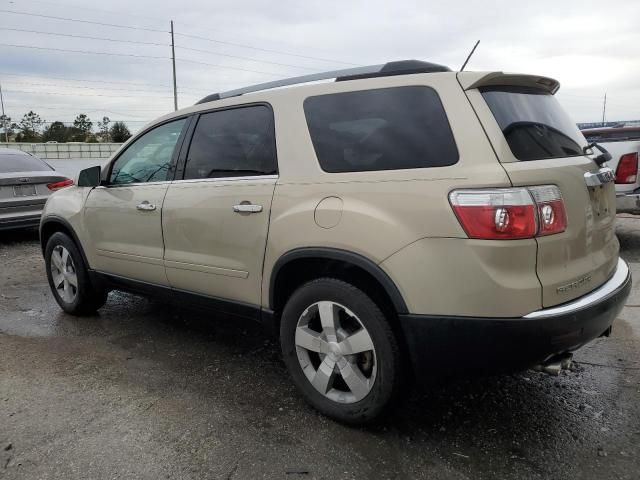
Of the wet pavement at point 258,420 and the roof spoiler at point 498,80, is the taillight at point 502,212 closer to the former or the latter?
the roof spoiler at point 498,80

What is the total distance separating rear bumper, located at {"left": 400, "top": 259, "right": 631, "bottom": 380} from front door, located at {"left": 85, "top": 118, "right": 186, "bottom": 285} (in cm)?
200

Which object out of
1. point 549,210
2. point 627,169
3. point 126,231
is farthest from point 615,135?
point 126,231

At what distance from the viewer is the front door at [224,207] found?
9.86ft

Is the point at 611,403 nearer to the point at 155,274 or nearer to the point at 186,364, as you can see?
the point at 186,364

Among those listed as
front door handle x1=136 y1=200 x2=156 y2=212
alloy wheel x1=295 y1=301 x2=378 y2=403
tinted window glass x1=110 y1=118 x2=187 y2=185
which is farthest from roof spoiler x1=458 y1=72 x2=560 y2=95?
front door handle x1=136 y1=200 x2=156 y2=212

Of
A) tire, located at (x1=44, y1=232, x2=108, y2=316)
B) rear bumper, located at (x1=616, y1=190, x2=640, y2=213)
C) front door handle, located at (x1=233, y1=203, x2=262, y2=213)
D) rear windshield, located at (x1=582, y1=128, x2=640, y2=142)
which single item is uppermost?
rear windshield, located at (x1=582, y1=128, x2=640, y2=142)

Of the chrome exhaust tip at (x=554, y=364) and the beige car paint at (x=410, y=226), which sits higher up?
the beige car paint at (x=410, y=226)

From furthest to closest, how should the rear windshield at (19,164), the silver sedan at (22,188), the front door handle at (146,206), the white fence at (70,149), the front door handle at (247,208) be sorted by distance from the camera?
the white fence at (70,149) < the rear windshield at (19,164) < the silver sedan at (22,188) < the front door handle at (146,206) < the front door handle at (247,208)

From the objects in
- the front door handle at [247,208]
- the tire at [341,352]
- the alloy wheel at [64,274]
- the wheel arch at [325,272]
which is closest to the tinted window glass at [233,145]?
the front door handle at [247,208]

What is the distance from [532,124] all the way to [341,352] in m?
1.45

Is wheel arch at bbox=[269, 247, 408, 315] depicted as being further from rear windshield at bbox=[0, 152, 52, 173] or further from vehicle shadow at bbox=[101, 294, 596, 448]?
rear windshield at bbox=[0, 152, 52, 173]

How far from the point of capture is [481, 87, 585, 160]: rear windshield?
2.40 meters

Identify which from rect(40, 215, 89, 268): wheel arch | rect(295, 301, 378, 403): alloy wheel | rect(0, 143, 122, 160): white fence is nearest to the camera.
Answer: rect(295, 301, 378, 403): alloy wheel

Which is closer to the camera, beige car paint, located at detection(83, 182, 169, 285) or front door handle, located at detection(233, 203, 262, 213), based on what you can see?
front door handle, located at detection(233, 203, 262, 213)
